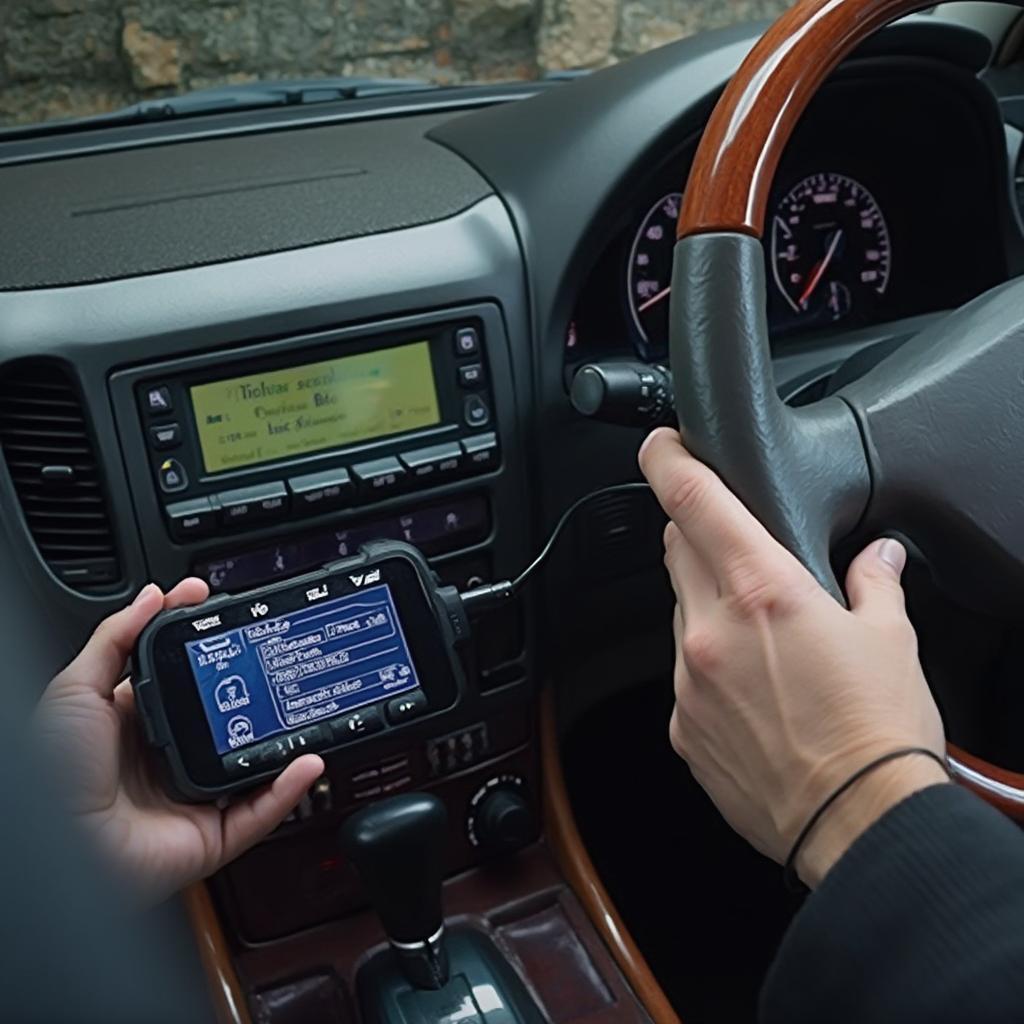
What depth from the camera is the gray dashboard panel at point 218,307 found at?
92 cm

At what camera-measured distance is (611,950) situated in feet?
3.95

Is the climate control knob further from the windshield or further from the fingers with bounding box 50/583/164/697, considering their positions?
the windshield

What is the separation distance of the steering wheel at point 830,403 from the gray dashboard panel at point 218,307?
0.30 meters

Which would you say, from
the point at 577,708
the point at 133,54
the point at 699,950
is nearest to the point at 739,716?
the point at 577,708

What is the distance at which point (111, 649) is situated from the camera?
34.0 inches

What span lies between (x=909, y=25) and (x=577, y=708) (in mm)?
674

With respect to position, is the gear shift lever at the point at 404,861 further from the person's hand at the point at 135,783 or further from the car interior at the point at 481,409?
the person's hand at the point at 135,783

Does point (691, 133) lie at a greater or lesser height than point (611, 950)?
greater

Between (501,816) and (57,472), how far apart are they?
0.50 m

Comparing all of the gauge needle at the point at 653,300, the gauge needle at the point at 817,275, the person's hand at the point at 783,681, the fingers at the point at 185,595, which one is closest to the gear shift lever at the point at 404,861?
the fingers at the point at 185,595

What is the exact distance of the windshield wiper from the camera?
1.30 meters

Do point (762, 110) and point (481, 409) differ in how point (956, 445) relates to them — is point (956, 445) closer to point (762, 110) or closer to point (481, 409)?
point (762, 110)

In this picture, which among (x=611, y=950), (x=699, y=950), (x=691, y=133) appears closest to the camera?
(x=691, y=133)

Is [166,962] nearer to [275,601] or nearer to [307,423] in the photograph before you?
[275,601]
